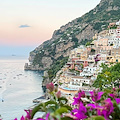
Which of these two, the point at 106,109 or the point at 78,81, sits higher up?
the point at 106,109

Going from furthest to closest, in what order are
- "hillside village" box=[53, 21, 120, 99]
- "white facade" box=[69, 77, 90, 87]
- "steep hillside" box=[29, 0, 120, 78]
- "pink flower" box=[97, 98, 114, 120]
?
"steep hillside" box=[29, 0, 120, 78] < "white facade" box=[69, 77, 90, 87] < "hillside village" box=[53, 21, 120, 99] < "pink flower" box=[97, 98, 114, 120]

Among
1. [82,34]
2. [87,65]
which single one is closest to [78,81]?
[87,65]

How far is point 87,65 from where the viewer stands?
28656mm

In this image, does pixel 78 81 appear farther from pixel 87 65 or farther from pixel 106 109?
pixel 106 109

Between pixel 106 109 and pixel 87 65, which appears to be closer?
pixel 106 109

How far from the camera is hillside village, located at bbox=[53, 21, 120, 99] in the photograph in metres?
22.0

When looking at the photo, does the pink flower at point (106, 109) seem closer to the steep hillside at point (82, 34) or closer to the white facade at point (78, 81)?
A: the white facade at point (78, 81)

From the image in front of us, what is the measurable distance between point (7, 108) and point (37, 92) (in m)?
10.1

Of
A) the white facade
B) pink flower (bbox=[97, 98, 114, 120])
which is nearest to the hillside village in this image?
the white facade

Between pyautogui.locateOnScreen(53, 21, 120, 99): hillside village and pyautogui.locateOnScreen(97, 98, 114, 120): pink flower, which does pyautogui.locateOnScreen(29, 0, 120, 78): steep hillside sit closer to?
pyautogui.locateOnScreen(53, 21, 120, 99): hillside village

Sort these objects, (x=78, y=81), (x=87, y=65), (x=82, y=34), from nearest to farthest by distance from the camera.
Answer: (x=78, y=81) < (x=87, y=65) < (x=82, y=34)

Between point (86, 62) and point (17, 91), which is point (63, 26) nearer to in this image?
point (17, 91)

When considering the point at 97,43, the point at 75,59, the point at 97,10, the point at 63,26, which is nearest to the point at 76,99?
the point at 75,59

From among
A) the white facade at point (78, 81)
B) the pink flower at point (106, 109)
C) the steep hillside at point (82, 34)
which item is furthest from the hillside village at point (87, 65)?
the steep hillside at point (82, 34)
